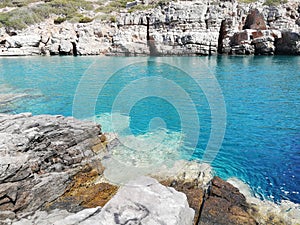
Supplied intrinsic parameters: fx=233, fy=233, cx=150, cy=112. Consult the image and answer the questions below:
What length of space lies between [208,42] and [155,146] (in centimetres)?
4345

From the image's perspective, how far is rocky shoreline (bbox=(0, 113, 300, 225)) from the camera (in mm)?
4441

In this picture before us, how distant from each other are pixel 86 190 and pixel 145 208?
4.38 metres

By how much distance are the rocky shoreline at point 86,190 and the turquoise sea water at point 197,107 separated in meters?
1.35

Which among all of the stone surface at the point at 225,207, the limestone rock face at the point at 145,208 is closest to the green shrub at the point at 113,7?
the stone surface at the point at 225,207

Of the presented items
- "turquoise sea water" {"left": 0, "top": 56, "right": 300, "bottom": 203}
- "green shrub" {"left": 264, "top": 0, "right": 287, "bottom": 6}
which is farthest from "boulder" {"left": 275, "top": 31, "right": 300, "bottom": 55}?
"turquoise sea water" {"left": 0, "top": 56, "right": 300, "bottom": 203}

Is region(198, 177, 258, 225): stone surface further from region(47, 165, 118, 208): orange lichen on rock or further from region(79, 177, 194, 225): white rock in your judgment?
region(47, 165, 118, 208): orange lichen on rock

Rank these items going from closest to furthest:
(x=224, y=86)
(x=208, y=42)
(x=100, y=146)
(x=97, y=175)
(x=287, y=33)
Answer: (x=97, y=175) → (x=100, y=146) → (x=224, y=86) → (x=287, y=33) → (x=208, y=42)

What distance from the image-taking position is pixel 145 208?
4316 mm

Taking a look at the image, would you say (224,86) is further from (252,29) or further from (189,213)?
(252,29)

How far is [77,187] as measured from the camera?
27.5 feet

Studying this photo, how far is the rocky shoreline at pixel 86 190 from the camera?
4.44 metres

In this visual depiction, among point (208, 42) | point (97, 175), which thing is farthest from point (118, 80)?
point (208, 42)

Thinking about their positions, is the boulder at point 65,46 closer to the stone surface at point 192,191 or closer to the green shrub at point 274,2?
the green shrub at point 274,2

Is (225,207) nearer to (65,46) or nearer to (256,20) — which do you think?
(256,20)
